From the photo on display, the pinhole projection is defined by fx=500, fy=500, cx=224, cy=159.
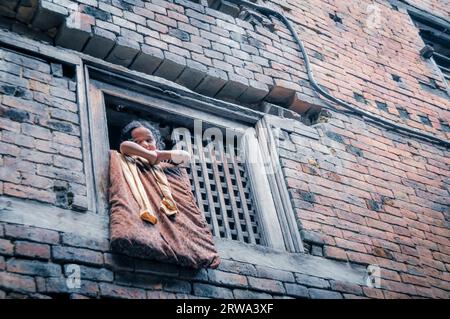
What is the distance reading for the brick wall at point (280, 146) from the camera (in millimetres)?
2432

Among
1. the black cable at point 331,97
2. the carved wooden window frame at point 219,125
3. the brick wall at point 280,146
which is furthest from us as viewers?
the black cable at point 331,97

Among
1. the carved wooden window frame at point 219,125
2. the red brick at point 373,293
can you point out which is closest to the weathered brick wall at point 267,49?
the carved wooden window frame at point 219,125

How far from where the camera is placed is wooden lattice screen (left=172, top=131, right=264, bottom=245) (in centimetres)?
316

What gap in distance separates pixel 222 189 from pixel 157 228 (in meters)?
0.83

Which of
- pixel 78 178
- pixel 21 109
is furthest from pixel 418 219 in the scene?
pixel 21 109

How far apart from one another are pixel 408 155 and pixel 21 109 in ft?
10.2

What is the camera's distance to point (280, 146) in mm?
3623

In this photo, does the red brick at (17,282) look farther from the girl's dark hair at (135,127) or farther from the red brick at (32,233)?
the girl's dark hair at (135,127)

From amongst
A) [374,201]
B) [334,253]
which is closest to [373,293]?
[334,253]

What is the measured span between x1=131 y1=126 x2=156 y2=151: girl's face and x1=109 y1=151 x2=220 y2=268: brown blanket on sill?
0.14 meters

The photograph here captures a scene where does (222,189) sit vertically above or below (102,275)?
above

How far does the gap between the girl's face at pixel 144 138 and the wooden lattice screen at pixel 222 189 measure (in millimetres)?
338

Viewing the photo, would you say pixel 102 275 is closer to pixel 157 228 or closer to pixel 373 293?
pixel 157 228

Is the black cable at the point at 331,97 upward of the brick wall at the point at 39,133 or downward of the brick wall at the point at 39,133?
upward
